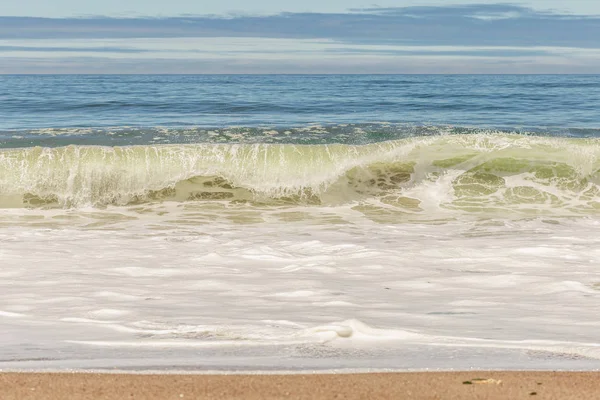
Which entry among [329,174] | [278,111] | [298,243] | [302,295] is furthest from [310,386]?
[278,111]

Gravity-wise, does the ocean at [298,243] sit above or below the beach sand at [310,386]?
below

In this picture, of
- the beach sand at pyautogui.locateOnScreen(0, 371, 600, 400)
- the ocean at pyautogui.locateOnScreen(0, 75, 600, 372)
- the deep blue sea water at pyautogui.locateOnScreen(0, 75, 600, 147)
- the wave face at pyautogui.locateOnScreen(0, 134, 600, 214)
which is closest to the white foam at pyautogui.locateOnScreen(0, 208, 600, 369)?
the ocean at pyautogui.locateOnScreen(0, 75, 600, 372)

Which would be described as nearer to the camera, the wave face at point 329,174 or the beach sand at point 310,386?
the beach sand at point 310,386

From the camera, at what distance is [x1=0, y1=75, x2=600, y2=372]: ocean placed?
483cm

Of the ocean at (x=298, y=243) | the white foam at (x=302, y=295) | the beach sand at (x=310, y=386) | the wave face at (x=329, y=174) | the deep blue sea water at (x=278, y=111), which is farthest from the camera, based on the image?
the deep blue sea water at (x=278, y=111)

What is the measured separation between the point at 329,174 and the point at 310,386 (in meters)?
11.3

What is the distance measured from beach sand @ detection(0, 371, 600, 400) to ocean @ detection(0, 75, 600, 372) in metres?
0.20

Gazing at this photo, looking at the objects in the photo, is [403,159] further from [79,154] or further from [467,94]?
[467,94]

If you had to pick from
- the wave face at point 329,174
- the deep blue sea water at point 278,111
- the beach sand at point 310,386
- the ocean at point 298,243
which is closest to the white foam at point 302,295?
the ocean at point 298,243

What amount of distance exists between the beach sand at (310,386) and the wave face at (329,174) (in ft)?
28.8

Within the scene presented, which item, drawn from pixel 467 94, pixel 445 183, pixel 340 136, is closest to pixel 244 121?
pixel 340 136

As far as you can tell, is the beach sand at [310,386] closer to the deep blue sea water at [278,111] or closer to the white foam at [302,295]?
the white foam at [302,295]

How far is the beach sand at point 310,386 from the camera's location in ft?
12.5

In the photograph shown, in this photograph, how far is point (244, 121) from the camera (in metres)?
22.2
